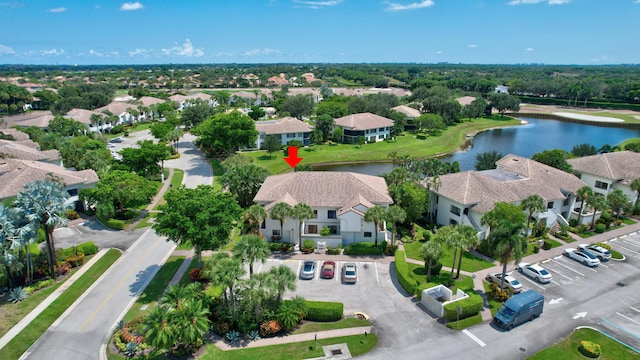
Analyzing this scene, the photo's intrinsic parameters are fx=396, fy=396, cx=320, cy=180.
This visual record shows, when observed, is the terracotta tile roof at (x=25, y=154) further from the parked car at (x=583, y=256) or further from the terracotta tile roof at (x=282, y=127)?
the parked car at (x=583, y=256)

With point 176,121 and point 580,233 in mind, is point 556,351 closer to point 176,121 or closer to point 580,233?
point 580,233

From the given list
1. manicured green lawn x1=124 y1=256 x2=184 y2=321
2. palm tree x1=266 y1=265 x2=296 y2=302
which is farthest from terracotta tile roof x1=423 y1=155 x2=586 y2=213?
manicured green lawn x1=124 y1=256 x2=184 y2=321

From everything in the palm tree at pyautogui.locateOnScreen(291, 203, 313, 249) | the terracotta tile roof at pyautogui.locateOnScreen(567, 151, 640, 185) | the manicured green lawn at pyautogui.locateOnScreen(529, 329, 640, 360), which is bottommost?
the manicured green lawn at pyautogui.locateOnScreen(529, 329, 640, 360)

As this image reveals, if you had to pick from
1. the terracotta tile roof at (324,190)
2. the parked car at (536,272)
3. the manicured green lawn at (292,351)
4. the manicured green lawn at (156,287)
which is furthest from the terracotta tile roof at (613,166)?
the manicured green lawn at (156,287)

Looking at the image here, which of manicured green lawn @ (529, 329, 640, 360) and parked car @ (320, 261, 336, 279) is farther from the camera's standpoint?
parked car @ (320, 261, 336, 279)

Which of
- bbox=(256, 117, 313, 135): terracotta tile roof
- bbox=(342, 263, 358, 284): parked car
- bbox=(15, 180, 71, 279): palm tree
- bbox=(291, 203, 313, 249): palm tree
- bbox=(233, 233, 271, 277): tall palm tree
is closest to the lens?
bbox=(233, 233, 271, 277): tall palm tree

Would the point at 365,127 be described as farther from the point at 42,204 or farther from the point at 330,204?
the point at 42,204

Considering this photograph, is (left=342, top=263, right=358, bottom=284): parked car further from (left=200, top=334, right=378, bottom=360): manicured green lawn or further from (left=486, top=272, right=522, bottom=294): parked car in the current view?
(left=486, top=272, right=522, bottom=294): parked car

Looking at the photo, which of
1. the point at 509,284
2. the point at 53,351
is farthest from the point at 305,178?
the point at 53,351

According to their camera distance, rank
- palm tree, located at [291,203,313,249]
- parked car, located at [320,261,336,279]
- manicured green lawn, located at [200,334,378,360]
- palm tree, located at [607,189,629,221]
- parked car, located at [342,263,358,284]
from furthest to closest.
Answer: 1. palm tree, located at [607,189,629,221]
2. palm tree, located at [291,203,313,249]
3. parked car, located at [320,261,336,279]
4. parked car, located at [342,263,358,284]
5. manicured green lawn, located at [200,334,378,360]
